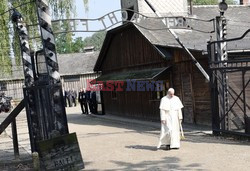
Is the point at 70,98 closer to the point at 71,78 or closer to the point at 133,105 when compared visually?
the point at 71,78

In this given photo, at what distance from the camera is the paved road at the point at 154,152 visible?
8.33 m

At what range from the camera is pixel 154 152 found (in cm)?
1009

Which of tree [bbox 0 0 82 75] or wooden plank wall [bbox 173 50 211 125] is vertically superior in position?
tree [bbox 0 0 82 75]

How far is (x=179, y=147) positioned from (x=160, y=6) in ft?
44.2

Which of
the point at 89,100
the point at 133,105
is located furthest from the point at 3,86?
the point at 133,105

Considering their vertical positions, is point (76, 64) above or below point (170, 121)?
above

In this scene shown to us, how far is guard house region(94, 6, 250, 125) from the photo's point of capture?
1483 centimetres

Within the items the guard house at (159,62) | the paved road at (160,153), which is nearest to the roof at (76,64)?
→ the guard house at (159,62)

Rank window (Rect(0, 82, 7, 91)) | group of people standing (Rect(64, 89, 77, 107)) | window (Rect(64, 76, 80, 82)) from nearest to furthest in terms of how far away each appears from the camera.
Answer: group of people standing (Rect(64, 89, 77, 107))
window (Rect(0, 82, 7, 91))
window (Rect(64, 76, 80, 82))

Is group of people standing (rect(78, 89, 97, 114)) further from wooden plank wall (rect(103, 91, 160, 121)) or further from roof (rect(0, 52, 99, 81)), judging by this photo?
roof (rect(0, 52, 99, 81))

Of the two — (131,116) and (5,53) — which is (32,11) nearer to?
(5,53)

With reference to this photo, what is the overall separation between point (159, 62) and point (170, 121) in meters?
7.22

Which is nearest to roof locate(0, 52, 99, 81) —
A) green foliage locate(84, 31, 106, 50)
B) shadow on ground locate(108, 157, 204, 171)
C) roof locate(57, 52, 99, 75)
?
roof locate(57, 52, 99, 75)

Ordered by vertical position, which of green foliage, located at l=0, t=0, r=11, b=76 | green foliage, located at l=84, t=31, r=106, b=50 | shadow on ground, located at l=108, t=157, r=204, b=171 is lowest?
shadow on ground, located at l=108, t=157, r=204, b=171
